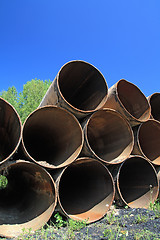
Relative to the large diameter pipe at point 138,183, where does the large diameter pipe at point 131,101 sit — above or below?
above

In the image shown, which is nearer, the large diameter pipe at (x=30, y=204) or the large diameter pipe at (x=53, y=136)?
the large diameter pipe at (x=30, y=204)

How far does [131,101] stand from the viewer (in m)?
4.15

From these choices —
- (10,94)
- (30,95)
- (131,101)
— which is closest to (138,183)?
(131,101)

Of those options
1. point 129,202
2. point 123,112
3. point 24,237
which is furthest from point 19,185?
point 123,112

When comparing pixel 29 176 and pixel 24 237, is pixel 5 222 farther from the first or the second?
pixel 29 176

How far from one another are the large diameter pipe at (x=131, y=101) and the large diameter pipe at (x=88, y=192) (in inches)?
43.9

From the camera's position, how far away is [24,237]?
229 centimetres

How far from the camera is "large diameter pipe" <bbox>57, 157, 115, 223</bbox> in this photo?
3.03 meters

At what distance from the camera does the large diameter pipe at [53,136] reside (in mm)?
3104

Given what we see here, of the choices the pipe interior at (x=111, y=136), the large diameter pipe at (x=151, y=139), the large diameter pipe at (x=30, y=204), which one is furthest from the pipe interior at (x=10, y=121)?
the large diameter pipe at (x=151, y=139)

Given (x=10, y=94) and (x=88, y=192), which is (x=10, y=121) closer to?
(x=88, y=192)

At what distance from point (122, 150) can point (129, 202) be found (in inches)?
39.3

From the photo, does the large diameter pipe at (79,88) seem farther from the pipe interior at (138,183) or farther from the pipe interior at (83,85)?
the pipe interior at (138,183)

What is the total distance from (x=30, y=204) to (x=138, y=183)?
2160 millimetres
